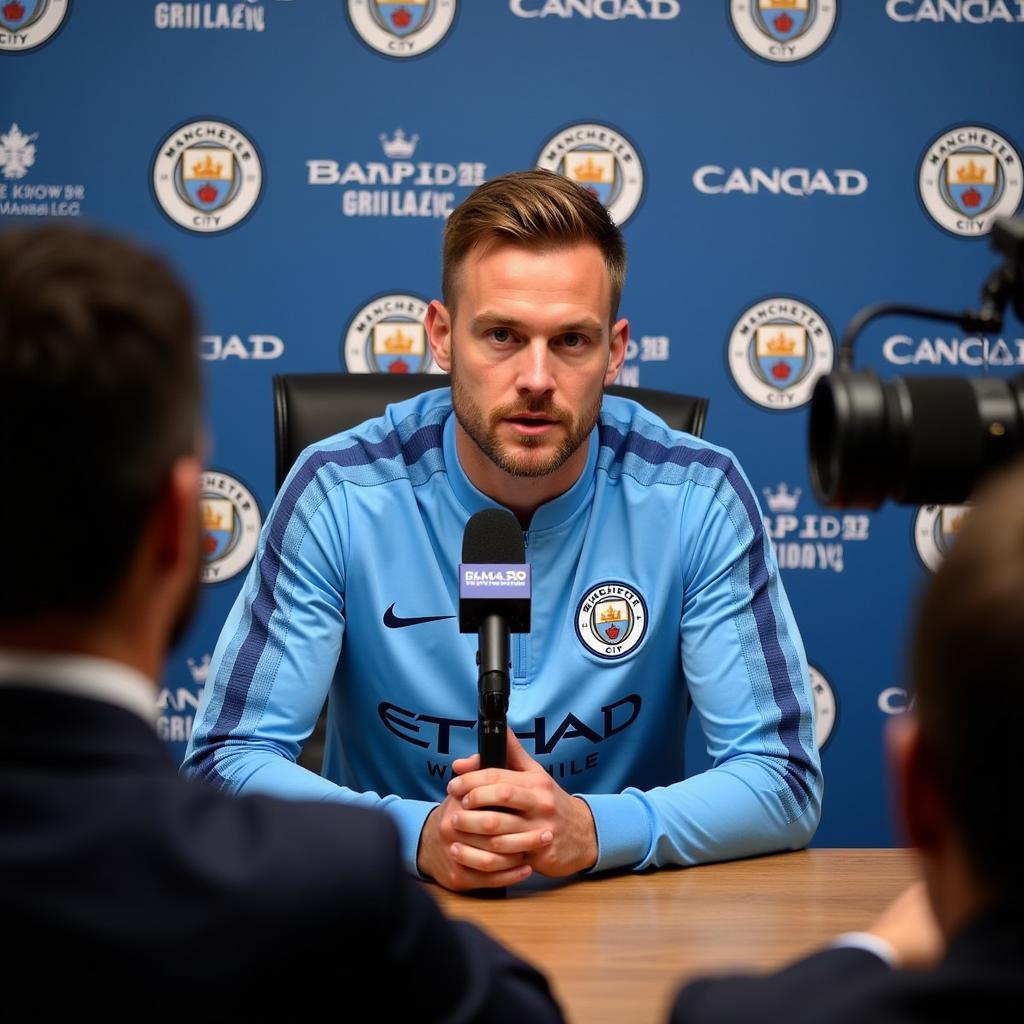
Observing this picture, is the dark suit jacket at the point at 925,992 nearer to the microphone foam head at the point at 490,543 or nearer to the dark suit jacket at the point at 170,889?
the dark suit jacket at the point at 170,889

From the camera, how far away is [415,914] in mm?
667

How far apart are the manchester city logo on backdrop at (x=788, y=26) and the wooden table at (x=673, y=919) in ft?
6.77

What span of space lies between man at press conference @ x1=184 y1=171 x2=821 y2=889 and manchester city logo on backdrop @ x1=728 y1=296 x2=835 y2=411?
1.07 m

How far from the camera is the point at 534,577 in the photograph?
172 centimetres

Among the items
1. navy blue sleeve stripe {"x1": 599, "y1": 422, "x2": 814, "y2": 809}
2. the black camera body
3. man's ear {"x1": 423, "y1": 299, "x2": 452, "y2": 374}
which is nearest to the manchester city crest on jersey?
navy blue sleeve stripe {"x1": 599, "y1": 422, "x2": 814, "y2": 809}

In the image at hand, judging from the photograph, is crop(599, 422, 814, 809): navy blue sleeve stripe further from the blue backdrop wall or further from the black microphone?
the blue backdrop wall

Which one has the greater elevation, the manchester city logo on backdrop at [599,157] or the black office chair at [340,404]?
the manchester city logo on backdrop at [599,157]

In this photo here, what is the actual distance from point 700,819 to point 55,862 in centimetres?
90

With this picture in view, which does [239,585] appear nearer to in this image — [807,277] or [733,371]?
[733,371]

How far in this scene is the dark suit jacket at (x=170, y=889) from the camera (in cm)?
59

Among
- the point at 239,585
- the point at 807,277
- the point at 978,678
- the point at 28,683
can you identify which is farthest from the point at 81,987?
the point at 807,277

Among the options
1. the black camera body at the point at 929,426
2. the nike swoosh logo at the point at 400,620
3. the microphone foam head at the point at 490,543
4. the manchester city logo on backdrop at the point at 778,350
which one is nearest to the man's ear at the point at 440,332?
the nike swoosh logo at the point at 400,620

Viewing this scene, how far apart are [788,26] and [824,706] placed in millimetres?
1549

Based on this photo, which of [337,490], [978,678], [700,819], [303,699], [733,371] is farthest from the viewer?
[733,371]
